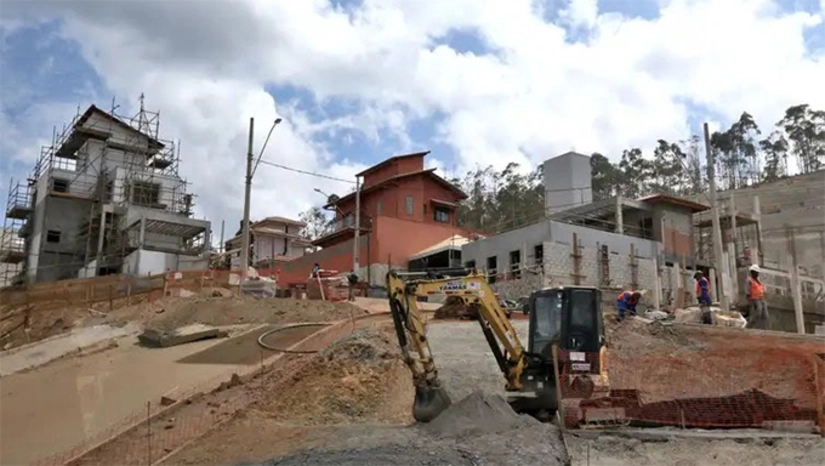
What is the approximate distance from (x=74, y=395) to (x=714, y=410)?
49.0ft

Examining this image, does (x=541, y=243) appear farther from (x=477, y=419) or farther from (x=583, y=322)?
(x=477, y=419)

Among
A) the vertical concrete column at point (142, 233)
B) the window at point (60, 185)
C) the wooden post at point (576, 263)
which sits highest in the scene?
the window at point (60, 185)

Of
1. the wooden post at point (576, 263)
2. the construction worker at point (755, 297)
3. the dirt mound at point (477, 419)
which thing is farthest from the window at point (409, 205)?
the dirt mound at point (477, 419)

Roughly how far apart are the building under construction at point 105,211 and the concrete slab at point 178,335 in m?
23.9

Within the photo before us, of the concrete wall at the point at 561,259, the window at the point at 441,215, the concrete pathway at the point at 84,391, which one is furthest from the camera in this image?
the window at the point at 441,215

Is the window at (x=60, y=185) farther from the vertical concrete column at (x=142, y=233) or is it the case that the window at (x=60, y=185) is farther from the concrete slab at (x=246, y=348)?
the concrete slab at (x=246, y=348)

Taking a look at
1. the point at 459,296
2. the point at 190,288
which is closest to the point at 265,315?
the point at 190,288

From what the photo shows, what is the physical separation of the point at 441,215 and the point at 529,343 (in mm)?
41079

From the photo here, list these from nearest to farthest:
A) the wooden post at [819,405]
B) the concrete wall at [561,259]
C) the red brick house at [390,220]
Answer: the wooden post at [819,405] → the concrete wall at [561,259] → the red brick house at [390,220]

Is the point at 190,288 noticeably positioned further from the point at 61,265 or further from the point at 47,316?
the point at 61,265

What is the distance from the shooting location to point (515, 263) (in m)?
38.5

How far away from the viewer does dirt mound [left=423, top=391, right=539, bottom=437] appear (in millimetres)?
11562

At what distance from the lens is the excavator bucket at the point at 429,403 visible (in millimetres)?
12273

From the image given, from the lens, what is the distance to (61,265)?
166 ft
